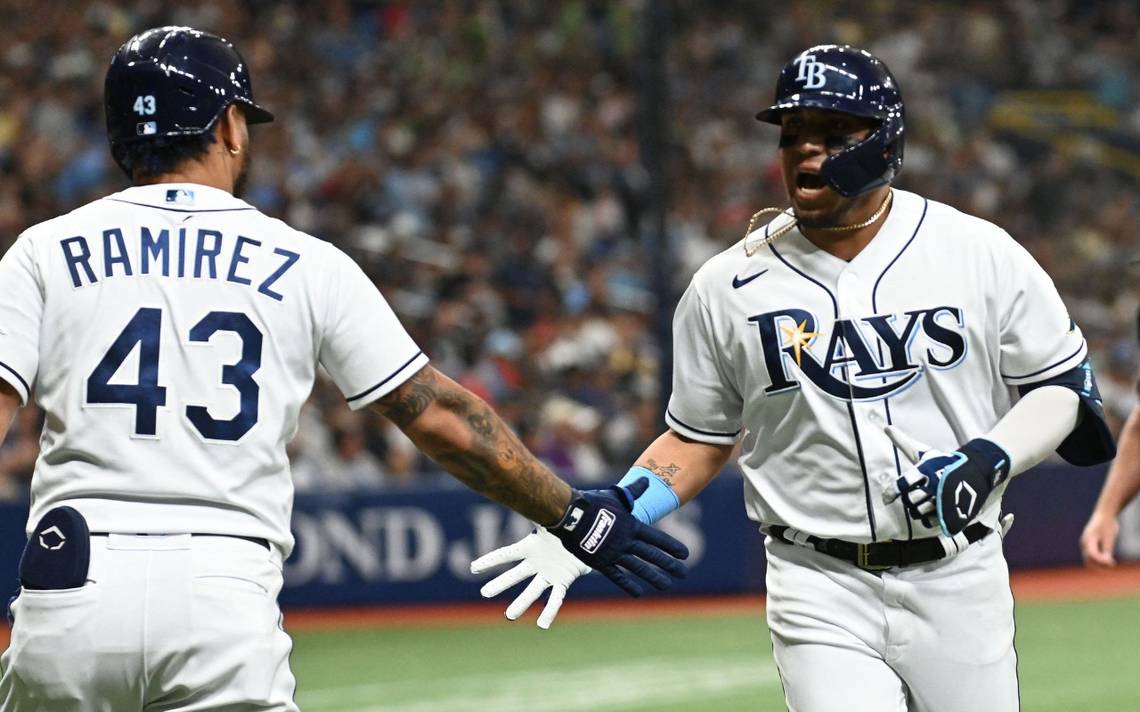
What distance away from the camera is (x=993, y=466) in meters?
4.27

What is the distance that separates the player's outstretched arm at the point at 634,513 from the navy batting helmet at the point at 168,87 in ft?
4.02

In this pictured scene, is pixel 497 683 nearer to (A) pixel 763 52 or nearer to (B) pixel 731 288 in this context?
(B) pixel 731 288

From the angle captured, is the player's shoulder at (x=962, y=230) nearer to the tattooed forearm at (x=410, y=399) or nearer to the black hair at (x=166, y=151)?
the tattooed forearm at (x=410, y=399)

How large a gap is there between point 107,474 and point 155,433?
0.13 meters

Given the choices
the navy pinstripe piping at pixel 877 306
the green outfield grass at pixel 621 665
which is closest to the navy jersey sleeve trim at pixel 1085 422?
the navy pinstripe piping at pixel 877 306

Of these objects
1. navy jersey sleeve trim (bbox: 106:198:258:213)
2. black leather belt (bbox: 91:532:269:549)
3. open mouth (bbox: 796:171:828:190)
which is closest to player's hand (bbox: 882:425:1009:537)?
open mouth (bbox: 796:171:828:190)

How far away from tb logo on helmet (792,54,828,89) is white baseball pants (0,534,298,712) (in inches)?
75.6

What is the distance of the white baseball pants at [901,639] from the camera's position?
4281 millimetres

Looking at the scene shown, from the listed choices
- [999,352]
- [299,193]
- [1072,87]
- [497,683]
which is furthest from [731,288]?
[1072,87]

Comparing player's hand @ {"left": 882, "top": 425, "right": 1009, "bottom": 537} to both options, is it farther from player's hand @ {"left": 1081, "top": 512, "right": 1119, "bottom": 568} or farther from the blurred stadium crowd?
the blurred stadium crowd

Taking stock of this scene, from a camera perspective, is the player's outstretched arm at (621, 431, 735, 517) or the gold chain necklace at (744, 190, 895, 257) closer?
the gold chain necklace at (744, 190, 895, 257)

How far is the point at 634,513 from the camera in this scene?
15.0 ft

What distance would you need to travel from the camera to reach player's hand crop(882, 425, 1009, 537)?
4.17 meters

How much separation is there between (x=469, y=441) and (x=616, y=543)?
0.54m
